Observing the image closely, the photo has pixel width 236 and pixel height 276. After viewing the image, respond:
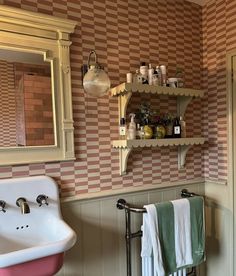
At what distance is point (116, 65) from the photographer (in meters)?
1.49

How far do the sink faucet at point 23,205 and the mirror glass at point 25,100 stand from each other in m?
0.26

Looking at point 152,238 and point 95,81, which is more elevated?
point 95,81

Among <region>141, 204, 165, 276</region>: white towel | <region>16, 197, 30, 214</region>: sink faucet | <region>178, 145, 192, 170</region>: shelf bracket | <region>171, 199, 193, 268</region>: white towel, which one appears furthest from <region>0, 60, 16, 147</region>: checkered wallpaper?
<region>178, 145, 192, 170</region>: shelf bracket

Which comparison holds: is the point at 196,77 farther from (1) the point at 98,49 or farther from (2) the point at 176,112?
(1) the point at 98,49

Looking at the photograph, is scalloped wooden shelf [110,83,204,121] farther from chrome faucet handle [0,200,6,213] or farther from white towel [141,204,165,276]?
chrome faucet handle [0,200,6,213]

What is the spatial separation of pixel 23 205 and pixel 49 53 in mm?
765

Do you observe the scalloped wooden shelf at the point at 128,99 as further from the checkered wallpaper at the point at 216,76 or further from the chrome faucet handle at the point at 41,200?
the chrome faucet handle at the point at 41,200

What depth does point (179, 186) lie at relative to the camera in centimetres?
172

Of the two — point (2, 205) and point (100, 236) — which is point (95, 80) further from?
point (100, 236)

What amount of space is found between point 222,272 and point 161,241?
2.29ft

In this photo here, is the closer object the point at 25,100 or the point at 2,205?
the point at 2,205

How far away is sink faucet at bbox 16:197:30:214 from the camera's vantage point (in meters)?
1.11

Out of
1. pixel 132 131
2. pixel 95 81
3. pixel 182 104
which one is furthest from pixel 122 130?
pixel 182 104

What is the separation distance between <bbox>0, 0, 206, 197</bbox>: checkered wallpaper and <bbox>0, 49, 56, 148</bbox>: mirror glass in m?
0.14
